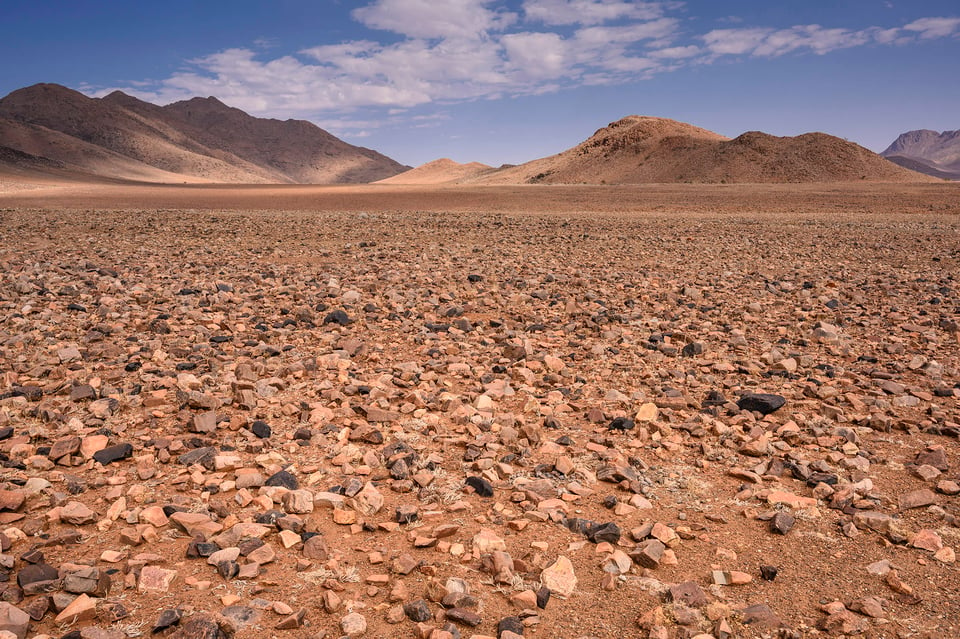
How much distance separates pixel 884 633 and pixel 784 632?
468mm

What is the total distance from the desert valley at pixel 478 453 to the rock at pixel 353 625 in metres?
0.01

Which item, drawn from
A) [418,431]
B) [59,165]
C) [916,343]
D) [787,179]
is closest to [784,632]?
[418,431]

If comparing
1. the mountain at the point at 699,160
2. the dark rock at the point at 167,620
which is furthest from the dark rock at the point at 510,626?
the mountain at the point at 699,160

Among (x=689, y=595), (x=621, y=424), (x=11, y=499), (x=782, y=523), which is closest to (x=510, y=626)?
(x=689, y=595)

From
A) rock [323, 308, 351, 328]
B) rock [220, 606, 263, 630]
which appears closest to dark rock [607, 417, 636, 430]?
rock [220, 606, 263, 630]

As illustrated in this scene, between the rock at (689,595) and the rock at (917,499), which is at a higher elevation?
the rock at (917,499)

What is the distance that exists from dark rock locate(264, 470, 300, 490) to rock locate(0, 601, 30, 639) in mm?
1419

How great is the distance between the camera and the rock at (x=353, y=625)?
8.94ft

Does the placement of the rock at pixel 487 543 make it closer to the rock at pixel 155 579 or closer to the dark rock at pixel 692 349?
the rock at pixel 155 579

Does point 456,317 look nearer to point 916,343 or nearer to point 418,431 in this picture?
point 418,431

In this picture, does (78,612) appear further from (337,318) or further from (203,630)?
(337,318)

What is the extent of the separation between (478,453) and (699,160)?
276 feet

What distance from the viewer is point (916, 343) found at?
7031 mm

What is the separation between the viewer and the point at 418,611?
2.82 metres
